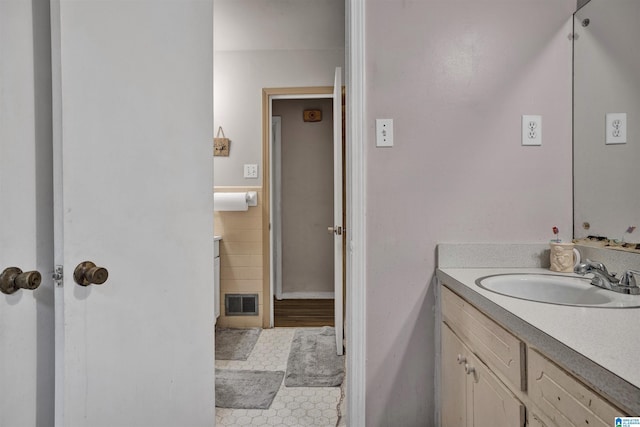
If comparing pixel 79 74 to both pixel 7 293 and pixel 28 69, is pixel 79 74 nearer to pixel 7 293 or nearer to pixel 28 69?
pixel 28 69

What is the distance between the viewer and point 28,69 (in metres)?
0.87

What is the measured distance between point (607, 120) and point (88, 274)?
1756 millimetres

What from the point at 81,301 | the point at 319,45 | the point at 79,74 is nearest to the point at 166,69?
the point at 79,74

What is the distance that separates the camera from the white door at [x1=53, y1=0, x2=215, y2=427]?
897mm

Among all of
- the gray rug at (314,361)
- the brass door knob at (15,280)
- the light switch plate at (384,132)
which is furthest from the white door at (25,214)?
the gray rug at (314,361)

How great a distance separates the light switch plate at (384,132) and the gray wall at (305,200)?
263 centimetres

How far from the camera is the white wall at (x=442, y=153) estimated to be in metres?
1.38

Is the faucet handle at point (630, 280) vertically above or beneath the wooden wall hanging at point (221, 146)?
beneath

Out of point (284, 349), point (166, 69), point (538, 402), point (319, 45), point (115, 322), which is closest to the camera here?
point (538, 402)

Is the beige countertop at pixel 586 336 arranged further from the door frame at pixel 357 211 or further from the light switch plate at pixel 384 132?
the light switch plate at pixel 384 132

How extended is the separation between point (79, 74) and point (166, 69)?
0.30m

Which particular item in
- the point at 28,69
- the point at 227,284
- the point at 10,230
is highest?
the point at 28,69

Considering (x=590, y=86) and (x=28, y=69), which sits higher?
(x=590, y=86)

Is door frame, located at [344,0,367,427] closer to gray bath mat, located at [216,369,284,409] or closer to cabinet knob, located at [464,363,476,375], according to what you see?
cabinet knob, located at [464,363,476,375]
